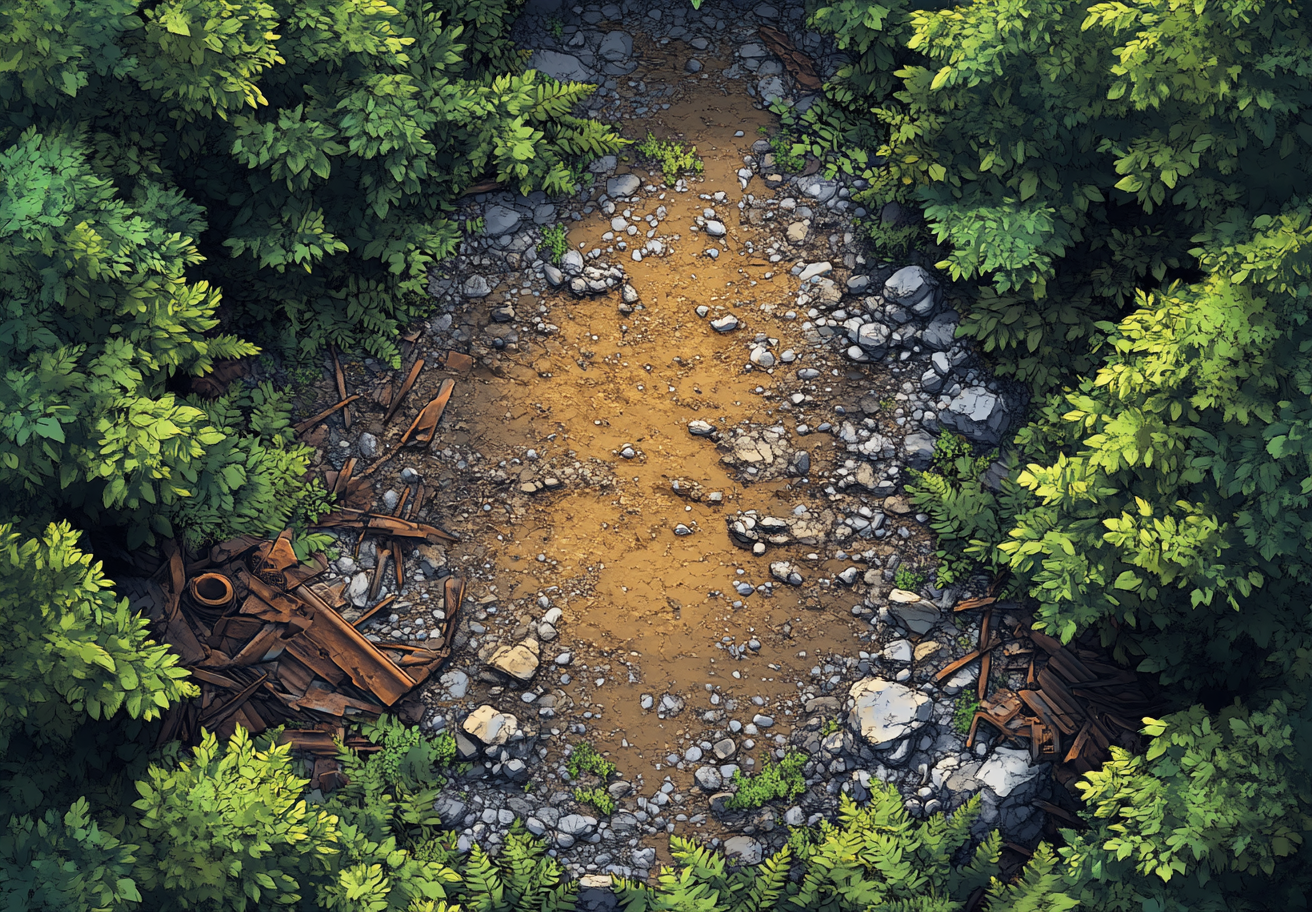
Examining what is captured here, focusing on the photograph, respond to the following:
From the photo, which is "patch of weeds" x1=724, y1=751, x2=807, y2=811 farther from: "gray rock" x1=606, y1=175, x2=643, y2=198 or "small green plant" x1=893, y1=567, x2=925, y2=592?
"gray rock" x1=606, y1=175, x2=643, y2=198

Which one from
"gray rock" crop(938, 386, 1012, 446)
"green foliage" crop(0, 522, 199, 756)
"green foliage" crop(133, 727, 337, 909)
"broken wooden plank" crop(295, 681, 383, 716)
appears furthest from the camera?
"gray rock" crop(938, 386, 1012, 446)

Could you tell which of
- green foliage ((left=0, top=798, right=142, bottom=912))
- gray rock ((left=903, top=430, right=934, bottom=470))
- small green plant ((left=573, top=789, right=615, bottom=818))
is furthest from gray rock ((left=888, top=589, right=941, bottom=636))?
green foliage ((left=0, top=798, right=142, bottom=912))

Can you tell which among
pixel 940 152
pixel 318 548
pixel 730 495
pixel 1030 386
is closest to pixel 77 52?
pixel 318 548

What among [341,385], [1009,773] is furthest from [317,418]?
[1009,773]

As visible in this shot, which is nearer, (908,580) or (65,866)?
(65,866)

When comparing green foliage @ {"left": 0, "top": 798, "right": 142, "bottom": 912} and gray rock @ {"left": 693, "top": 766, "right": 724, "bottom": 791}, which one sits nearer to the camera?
green foliage @ {"left": 0, "top": 798, "right": 142, "bottom": 912}

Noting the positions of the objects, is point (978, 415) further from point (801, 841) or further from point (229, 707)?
point (229, 707)
